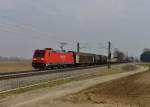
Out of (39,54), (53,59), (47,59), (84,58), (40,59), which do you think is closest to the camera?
(40,59)

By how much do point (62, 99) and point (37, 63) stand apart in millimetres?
31629

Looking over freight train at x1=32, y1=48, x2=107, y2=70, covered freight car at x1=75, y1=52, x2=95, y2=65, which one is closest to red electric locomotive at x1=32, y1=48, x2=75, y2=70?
freight train at x1=32, y1=48, x2=107, y2=70

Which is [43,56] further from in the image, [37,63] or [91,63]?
[91,63]

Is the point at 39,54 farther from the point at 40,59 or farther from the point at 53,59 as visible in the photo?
the point at 53,59

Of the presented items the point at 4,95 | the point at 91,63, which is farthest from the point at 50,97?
the point at 91,63

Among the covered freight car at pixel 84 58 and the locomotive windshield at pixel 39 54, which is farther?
the covered freight car at pixel 84 58

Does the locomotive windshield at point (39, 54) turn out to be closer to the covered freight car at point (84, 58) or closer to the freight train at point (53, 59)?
the freight train at point (53, 59)

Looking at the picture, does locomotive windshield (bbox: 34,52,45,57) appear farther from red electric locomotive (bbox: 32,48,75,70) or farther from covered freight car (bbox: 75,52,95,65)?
covered freight car (bbox: 75,52,95,65)

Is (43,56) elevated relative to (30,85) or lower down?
elevated

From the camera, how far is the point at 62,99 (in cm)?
1934

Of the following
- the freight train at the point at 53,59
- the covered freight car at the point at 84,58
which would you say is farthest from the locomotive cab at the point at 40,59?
the covered freight car at the point at 84,58

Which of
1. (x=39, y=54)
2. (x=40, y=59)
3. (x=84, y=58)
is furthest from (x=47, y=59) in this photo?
(x=84, y=58)

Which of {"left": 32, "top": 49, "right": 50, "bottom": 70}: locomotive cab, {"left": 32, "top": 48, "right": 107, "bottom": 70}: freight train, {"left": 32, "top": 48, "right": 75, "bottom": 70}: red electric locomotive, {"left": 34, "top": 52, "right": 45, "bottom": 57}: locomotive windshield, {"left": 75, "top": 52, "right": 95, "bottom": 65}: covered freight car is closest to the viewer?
{"left": 32, "top": 49, "right": 50, "bottom": 70}: locomotive cab

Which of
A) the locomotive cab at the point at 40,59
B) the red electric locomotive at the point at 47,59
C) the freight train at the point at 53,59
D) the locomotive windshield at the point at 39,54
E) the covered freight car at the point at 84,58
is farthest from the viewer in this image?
the covered freight car at the point at 84,58
